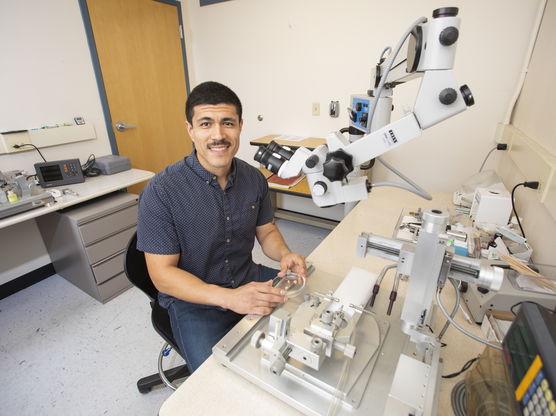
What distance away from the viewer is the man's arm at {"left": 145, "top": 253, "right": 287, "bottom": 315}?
854mm

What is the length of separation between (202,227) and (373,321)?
0.70 m

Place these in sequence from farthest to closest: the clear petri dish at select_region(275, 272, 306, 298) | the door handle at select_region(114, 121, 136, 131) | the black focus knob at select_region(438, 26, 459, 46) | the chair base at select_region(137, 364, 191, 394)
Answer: the door handle at select_region(114, 121, 136, 131), the chair base at select_region(137, 364, 191, 394), the clear petri dish at select_region(275, 272, 306, 298), the black focus knob at select_region(438, 26, 459, 46)

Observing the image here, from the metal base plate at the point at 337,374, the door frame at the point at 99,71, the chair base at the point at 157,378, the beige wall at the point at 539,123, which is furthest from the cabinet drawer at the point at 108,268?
the beige wall at the point at 539,123

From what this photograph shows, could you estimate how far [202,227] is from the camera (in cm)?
115

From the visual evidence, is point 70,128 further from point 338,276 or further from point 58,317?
point 338,276

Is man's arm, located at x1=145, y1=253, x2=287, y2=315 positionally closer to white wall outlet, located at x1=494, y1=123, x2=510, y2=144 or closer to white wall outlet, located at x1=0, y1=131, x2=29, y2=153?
white wall outlet, located at x1=0, y1=131, x2=29, y2=153

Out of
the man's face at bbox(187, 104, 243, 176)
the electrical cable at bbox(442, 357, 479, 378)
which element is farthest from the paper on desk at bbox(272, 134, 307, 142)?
the electrical cable at bbox(442, 357, 479, 378)

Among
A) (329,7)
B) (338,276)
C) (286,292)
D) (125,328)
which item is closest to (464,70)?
(329,7)

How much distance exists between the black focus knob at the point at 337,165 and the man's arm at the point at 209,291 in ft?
1.28

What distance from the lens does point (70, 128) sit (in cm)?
232

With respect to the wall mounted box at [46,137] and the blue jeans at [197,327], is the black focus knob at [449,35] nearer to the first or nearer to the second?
the blue jeans at [197,327]

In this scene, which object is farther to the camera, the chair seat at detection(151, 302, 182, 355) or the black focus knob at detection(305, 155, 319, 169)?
the chair seat at detection(151, 302, 182, 355)

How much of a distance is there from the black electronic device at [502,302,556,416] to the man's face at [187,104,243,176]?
99cm

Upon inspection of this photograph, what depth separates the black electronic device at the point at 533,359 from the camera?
1.19 ft
